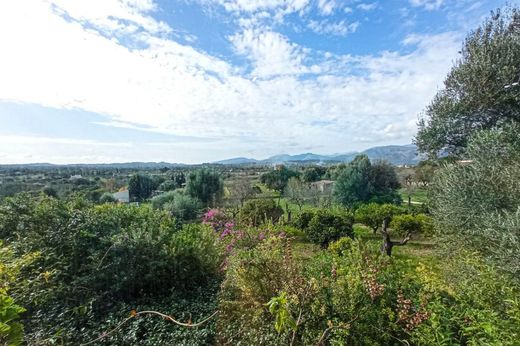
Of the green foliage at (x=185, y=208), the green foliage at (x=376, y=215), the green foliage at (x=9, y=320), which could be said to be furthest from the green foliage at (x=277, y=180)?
the green foliage at (x=9, y=320)

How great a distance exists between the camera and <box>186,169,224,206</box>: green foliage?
23108 mm

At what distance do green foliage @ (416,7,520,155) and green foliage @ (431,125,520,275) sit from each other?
1324 mm

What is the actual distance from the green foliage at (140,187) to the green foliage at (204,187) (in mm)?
21089

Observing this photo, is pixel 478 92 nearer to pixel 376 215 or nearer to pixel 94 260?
pixel 376 215

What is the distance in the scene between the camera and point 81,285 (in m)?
4.55

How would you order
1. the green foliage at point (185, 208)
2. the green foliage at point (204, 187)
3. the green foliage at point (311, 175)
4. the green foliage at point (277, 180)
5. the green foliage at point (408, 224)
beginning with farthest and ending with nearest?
the green foliage at point (311, 175) → the green foliage at point (277, 180) → the green foliage at point (204, 187) → the green foliage at point (185, 208) → the green foliage at point (408, 224)

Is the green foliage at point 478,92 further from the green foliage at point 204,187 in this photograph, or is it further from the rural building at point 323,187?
the rural building at point 323,187

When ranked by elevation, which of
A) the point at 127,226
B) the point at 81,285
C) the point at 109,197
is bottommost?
the point at 109,197

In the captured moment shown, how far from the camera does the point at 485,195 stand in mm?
5156

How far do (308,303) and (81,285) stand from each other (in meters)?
3.93

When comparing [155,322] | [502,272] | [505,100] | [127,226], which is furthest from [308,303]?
[505,100]

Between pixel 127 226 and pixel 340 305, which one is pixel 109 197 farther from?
pixel 340 305

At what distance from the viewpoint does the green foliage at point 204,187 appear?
23108mm

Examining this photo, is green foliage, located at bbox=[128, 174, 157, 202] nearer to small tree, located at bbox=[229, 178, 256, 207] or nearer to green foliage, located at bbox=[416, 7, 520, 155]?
small tree, located at bbox=[229, 178, 256, 207]
